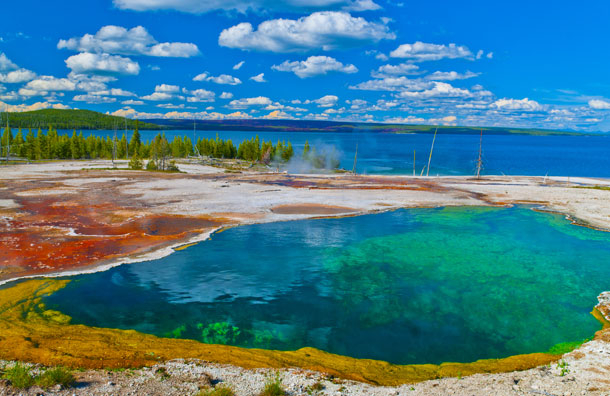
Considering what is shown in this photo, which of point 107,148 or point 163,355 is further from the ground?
point 107,148

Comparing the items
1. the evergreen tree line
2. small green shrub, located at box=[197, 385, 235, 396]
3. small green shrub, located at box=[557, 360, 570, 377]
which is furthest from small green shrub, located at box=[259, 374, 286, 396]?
the evergreen tree line

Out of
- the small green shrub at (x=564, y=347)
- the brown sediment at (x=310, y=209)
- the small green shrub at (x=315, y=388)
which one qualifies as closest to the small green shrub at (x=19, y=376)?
the small green shrub at (x=315, y=388)

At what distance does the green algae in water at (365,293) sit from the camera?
633 inches

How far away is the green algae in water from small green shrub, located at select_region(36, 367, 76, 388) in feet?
17.0

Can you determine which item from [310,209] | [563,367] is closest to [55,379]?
[563,367]

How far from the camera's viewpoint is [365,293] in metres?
20.7

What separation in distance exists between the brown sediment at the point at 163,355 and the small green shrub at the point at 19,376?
0.90 metres

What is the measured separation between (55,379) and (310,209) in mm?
30881

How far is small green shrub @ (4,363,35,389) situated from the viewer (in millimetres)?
10141

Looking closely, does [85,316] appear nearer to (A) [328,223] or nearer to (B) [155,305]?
(B) [155,305]

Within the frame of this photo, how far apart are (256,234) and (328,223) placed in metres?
6.99

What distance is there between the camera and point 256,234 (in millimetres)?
31656

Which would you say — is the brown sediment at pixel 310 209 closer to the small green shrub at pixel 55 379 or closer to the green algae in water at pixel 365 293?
the green algae in water at pixel 365 293

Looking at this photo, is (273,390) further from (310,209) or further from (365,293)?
(310,209)
